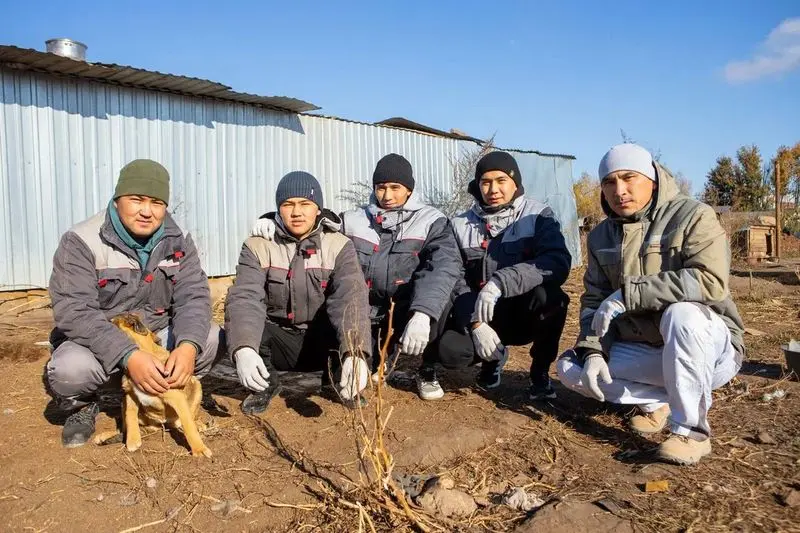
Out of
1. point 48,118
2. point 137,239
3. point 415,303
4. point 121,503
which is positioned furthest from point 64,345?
point 48,118

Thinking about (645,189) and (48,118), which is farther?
(48,118)

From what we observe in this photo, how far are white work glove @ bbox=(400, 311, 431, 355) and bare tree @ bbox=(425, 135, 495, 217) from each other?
8.03 m

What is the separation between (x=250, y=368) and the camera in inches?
117

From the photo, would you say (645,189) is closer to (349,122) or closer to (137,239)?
(137,239)

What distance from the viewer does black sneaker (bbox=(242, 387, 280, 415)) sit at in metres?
3.38

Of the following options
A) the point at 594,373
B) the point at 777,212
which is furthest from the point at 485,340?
the point at 777,212

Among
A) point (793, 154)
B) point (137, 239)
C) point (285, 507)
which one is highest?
point (793, 154)

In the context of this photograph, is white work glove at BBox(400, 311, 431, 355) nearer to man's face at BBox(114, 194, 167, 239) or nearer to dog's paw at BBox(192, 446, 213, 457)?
dog's paw at BBox(192, 446, 213, 457)

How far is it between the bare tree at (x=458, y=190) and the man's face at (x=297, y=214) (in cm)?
799

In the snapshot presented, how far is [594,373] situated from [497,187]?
1.30 meters

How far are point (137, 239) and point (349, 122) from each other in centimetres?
689

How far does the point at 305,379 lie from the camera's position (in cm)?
423

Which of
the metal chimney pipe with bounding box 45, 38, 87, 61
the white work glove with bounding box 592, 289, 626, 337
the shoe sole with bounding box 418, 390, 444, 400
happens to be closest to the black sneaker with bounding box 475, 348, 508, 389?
the shoe sole with bounding box 418, 390, 444, 400

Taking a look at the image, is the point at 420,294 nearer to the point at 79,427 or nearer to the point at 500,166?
the point at 500,166
